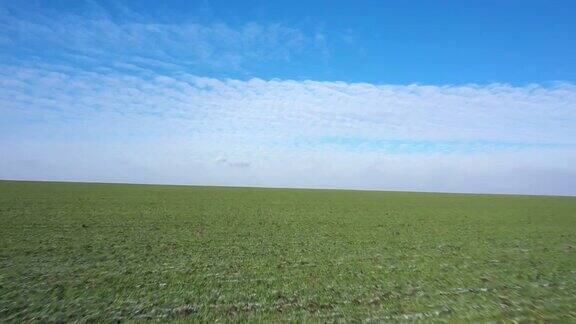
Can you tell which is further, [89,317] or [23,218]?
A: [23,218]

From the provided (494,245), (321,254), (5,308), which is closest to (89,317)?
(5,308)

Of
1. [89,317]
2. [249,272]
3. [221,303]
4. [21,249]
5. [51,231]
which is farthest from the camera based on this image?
[51,231]

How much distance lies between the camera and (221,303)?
808 cm

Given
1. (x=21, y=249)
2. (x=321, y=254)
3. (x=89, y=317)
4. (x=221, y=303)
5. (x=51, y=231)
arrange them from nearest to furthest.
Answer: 1. (x=89, y=317)
2. (x=221, y=303)
3. (x=21, y=249)
4. (x=321, y=254)
5. (x=51, y=231)

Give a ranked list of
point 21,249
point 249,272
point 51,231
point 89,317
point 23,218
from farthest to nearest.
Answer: point 23,218, point 51,231, point 21,249, point 249,272, point 89,317

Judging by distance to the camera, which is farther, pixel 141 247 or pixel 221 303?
pixel 141 247

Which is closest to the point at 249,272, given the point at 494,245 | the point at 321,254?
the point at 321,254

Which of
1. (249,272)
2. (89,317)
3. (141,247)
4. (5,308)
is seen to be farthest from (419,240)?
(5,308)

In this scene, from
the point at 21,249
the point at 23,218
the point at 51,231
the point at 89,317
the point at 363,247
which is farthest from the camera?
the point at 23,218

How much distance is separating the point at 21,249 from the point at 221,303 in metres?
8.53

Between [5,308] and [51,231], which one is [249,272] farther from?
[51,231]

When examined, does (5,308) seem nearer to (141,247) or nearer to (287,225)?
(141,247)

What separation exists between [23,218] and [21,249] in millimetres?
9011

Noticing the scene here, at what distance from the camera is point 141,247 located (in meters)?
13.8
